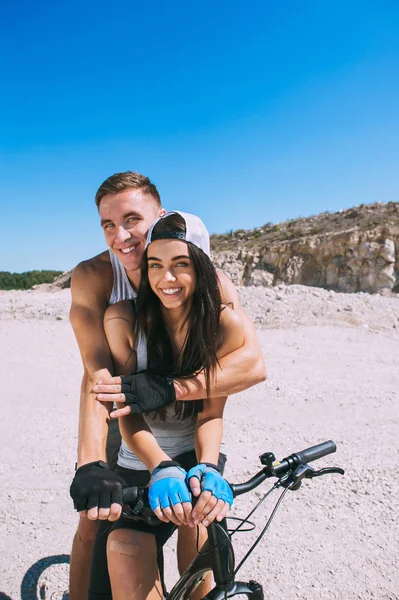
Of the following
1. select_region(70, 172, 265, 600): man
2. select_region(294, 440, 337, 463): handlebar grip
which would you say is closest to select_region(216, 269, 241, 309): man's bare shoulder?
select_region(70, 172, 265, 600): man

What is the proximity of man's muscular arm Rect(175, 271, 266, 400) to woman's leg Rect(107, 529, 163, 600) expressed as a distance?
543mm

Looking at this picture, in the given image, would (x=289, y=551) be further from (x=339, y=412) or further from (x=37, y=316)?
(x=37, y=316)

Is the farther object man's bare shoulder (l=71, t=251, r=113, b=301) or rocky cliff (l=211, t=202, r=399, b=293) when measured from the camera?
rocky cliff (l=211, t=202, r=399, b=293)

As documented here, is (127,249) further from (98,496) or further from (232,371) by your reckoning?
(98,496)

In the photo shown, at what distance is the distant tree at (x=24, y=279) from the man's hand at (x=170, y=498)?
28254 mm

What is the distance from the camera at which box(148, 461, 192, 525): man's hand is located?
57.1 inches

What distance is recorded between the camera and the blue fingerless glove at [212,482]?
148cm

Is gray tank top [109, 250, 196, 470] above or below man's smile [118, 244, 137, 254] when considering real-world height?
below

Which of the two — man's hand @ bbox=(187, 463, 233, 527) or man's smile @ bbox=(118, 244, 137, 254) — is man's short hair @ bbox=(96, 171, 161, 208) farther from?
man's hand @ bbox=(187, 463, 233, 527)

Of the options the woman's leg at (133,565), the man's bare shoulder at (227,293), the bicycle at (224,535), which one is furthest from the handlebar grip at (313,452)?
the man's bare shoulder at (227,293)

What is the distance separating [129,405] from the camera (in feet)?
6.04

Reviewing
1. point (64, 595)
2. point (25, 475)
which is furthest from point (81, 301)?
point (25, 475)

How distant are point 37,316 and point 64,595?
8443 mm

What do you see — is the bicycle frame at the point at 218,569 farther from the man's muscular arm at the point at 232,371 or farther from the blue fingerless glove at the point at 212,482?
the man's muscular arm at the point at 232,371
